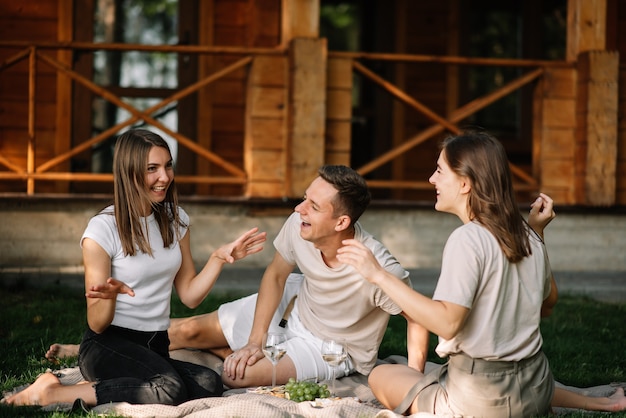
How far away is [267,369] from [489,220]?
4.88ft

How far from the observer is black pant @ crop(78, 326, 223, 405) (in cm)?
395

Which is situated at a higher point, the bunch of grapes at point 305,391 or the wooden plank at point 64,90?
the wooden plank at point 64,90

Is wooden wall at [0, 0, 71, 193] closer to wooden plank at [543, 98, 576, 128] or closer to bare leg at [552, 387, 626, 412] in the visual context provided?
wooden plank at [543, 98, 576, 128]

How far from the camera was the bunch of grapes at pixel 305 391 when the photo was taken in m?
4.09

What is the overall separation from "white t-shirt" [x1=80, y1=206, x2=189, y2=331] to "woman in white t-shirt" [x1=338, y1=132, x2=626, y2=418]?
1.05 metres

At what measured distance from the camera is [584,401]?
13.6 ft

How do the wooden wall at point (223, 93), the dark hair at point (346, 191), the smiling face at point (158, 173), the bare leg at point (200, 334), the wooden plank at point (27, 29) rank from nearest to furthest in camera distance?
the smiling face at point (158, 173) < the dark hair at point (346, 191) < the bare leg at point (200, 334) < the wooden plank at point (27, 29) < the wooden wall at point (223, 93)

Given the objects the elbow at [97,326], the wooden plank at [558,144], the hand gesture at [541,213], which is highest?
the wooden plank at [558,144]

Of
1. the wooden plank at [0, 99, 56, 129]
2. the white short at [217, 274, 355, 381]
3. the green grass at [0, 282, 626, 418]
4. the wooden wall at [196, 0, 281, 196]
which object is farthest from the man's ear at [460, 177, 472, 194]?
→ the wooden plank at [0, 99, 56, 129]

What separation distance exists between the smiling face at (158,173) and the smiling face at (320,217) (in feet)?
2.16

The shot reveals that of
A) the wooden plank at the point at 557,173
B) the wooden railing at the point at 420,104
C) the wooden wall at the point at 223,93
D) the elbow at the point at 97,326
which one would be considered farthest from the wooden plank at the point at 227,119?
the elbow at the point at 97,326

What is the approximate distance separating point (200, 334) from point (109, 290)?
1270mm

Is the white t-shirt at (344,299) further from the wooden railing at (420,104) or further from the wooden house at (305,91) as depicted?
the wooden railing at (420,104)

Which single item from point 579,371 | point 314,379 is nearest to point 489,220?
point 314,379
